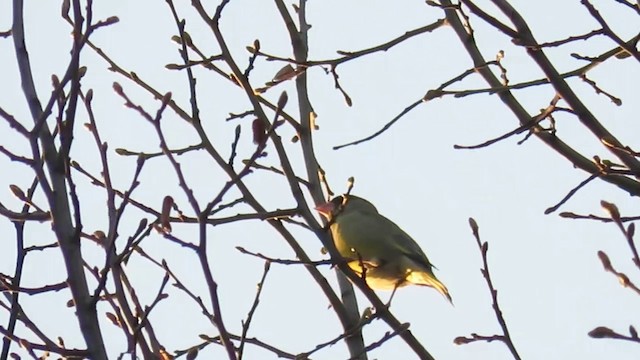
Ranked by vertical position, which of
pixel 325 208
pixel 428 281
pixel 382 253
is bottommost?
pixel 325 208

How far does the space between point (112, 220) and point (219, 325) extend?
0.45m

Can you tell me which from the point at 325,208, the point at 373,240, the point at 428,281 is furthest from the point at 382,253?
the point at 325,208

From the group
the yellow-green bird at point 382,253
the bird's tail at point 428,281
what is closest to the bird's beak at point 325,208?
the yellow-green bird at point 382,253

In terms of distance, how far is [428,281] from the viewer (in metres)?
5.49

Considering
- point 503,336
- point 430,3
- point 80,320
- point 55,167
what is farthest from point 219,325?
point 430,3

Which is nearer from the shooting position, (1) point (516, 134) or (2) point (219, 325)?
(2) point (219, 325)

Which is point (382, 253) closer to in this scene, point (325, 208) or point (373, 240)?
point (373, 240)

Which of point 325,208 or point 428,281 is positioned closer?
point 325,208

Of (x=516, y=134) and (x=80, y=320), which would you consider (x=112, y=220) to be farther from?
(x=516, y=134)

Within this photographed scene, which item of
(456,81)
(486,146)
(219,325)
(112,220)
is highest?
(456,81)

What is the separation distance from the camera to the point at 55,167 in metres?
2.62

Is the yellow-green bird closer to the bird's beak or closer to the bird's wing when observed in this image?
the bird's wing

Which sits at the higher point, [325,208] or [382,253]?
[382,253]

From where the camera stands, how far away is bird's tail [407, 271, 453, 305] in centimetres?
538
